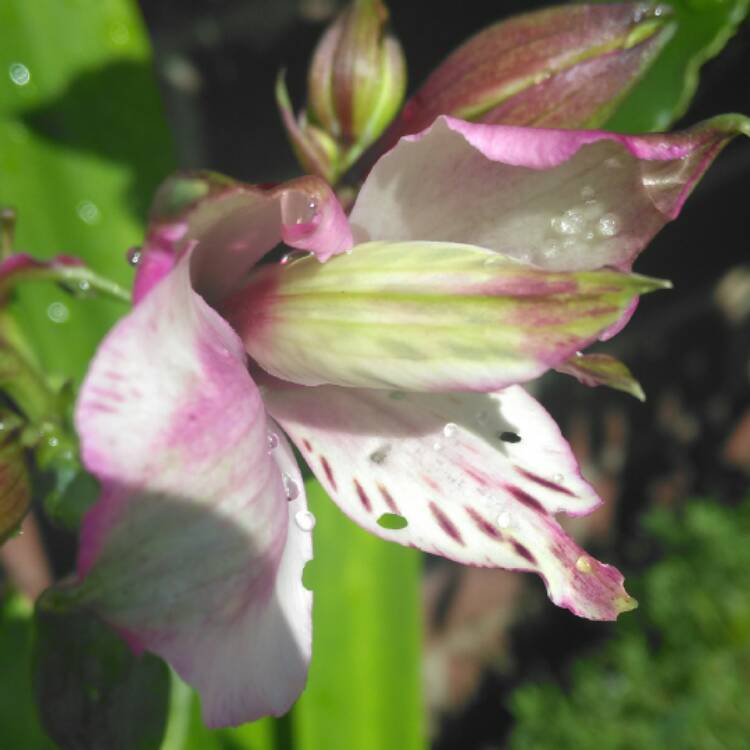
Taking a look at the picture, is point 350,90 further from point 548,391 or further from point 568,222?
point 548,391

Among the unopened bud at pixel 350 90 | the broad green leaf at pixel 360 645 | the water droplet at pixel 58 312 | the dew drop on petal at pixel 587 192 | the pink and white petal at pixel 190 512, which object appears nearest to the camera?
the pink and white petal at pixel 190 512

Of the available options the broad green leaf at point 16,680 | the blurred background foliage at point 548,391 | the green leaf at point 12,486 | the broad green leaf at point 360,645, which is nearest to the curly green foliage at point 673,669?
the blurred background foliage at point 548,391

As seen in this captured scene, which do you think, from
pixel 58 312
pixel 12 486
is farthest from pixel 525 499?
pixel 58 312

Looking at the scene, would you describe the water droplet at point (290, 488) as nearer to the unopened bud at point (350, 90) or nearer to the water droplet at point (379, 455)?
the water droplet at point (379, 455)

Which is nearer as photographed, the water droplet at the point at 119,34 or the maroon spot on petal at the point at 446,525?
the maroon spot on petal at the point at 446,525

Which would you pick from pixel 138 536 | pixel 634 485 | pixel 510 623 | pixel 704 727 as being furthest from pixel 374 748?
pixel 634 485

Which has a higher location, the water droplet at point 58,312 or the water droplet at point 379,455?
the water droplet at point 58,312

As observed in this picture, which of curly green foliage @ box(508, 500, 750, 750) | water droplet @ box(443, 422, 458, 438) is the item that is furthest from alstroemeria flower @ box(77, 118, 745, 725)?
curly green foliage @ box(508, 500, 750, 750)

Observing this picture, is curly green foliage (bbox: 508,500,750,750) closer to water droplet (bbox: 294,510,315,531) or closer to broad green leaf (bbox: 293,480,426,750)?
broad green leaf (bbox: 293,480,426,750)
